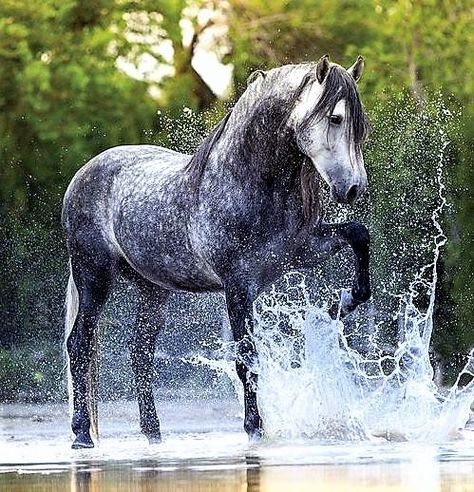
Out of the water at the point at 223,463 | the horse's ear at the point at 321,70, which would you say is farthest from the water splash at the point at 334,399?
the horse's ear at the point at 321,70

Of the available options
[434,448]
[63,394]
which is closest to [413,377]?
[434,448]

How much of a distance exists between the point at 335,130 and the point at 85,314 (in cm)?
265

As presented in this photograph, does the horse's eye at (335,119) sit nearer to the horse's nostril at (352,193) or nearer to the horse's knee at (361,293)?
the horse's nostril at (352,193)

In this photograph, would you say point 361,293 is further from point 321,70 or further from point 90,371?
point 90,371

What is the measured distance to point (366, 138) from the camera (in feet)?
34.1

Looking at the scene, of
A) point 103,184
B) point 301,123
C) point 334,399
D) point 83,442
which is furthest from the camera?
point 103,184

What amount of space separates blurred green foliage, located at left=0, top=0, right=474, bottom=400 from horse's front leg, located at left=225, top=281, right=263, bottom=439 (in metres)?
7.40

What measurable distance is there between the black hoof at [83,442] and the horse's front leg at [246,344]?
1.30m

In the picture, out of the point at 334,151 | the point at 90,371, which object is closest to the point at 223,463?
the point at 334,151

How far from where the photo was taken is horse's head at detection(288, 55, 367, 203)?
10156 millimetres

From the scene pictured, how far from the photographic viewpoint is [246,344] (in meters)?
10.7

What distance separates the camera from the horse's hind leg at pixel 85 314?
12.2 meters

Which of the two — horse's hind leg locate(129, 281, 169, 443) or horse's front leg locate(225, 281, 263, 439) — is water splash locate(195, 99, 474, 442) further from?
horse's hind leg locate(129, 281, 169, 443)

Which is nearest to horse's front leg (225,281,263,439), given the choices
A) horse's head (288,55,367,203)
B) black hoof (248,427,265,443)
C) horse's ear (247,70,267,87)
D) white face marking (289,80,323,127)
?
black hoof (248,427,265,443)
